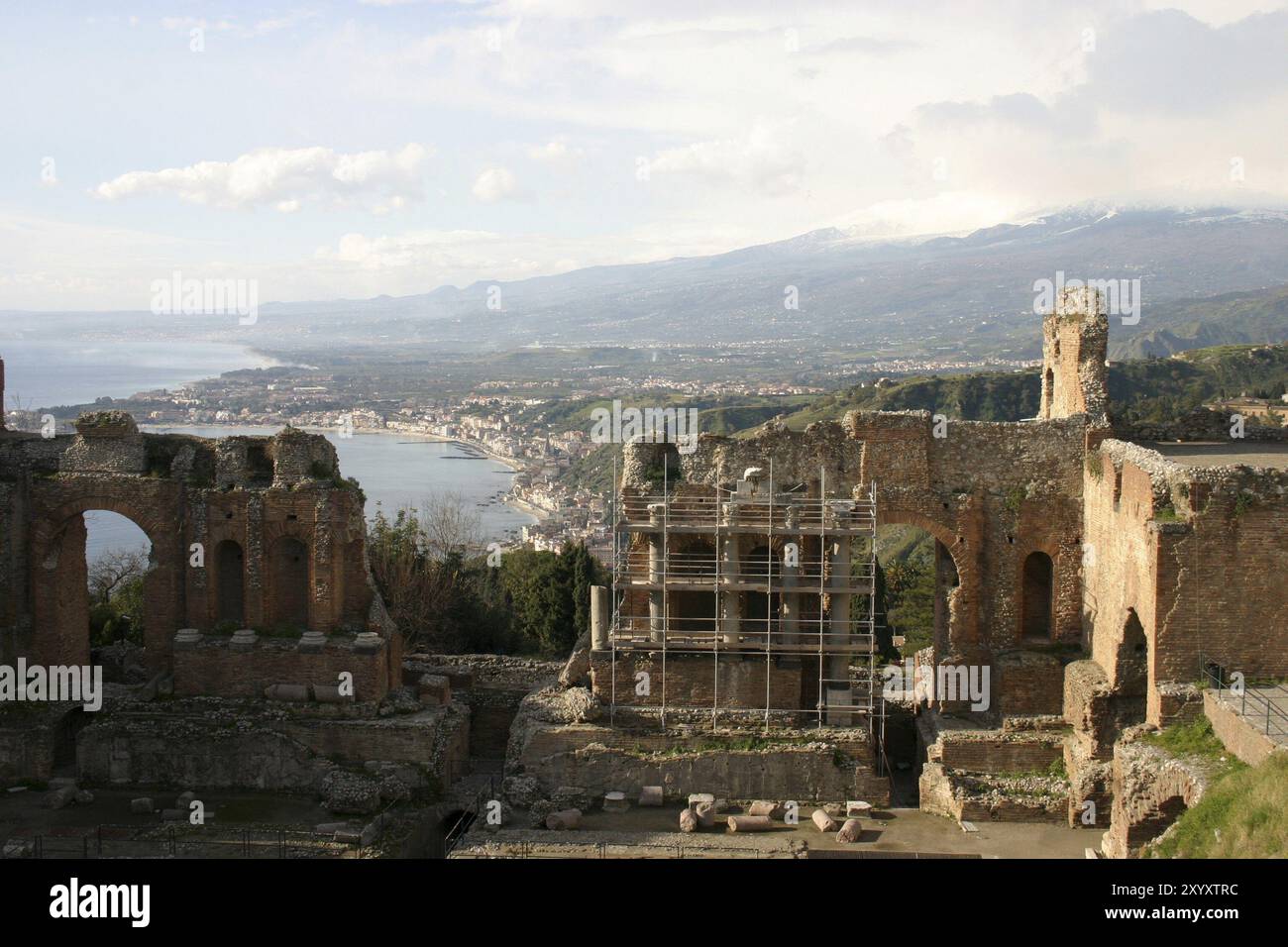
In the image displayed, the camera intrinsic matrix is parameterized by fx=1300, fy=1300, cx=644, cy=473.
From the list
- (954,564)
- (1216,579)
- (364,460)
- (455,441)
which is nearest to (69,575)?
(954,564)

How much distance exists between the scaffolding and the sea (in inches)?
856

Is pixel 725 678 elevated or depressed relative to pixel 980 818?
elevated

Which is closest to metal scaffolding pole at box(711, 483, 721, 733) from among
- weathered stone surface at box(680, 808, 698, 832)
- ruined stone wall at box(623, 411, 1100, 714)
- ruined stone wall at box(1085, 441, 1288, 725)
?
ruined stone wall at box(623, 411, 1100, 714)

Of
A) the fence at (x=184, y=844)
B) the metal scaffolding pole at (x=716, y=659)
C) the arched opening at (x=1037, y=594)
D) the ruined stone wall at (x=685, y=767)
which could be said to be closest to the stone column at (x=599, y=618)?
the ruined stone wall at (x=685, y=767)

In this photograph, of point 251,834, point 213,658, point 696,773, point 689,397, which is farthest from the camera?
point 689,397

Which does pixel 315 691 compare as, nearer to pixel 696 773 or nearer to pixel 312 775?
pixel 312 775

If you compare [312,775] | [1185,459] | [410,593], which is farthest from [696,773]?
[410,593]

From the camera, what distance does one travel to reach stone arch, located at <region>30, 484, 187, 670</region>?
23.9 meters

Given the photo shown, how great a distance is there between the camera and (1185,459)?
74.0 feet

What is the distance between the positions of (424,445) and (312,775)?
6807 centimetres

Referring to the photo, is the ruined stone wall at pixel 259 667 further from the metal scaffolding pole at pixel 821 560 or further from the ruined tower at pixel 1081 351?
the ruined tower at pixel 1081 351

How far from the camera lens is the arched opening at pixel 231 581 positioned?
2488 centimetres

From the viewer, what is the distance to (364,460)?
253 ft

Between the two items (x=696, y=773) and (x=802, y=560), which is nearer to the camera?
(x=696, y=773)
